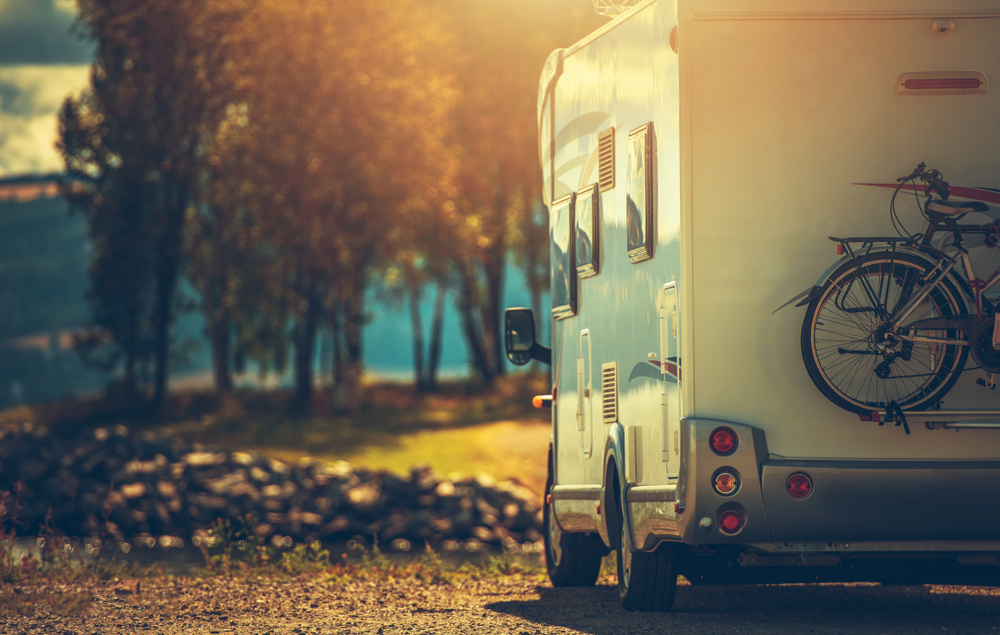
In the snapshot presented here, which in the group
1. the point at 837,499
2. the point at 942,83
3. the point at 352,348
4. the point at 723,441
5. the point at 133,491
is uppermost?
the point at 942,83

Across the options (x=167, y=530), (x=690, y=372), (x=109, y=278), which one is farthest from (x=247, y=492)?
(x=690, y=372)

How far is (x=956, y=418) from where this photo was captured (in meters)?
7.99

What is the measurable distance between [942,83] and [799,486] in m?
2.61

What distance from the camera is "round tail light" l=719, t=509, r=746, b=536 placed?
7.86 m

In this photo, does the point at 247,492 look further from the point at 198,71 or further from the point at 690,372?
the point at 690,372

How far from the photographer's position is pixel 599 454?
1023cm

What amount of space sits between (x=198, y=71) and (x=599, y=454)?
28875mm

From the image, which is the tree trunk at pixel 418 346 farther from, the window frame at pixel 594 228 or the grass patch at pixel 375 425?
the window frame at pixel 594 228

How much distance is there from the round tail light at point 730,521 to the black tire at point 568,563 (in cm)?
415

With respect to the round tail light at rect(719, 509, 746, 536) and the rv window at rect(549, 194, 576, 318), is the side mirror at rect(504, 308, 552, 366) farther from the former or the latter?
the round tail light at rect(719, 509, 746, 536)

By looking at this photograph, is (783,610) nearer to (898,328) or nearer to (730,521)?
(730,521)

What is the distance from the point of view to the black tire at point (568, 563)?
11.9m

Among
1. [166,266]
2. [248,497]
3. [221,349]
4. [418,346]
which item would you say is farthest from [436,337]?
[248,497]

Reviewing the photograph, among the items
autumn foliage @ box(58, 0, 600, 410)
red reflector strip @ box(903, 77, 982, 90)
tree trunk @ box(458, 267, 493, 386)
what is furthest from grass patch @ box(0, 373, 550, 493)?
red reflector strip @ box(903, 77, 982, 90)
